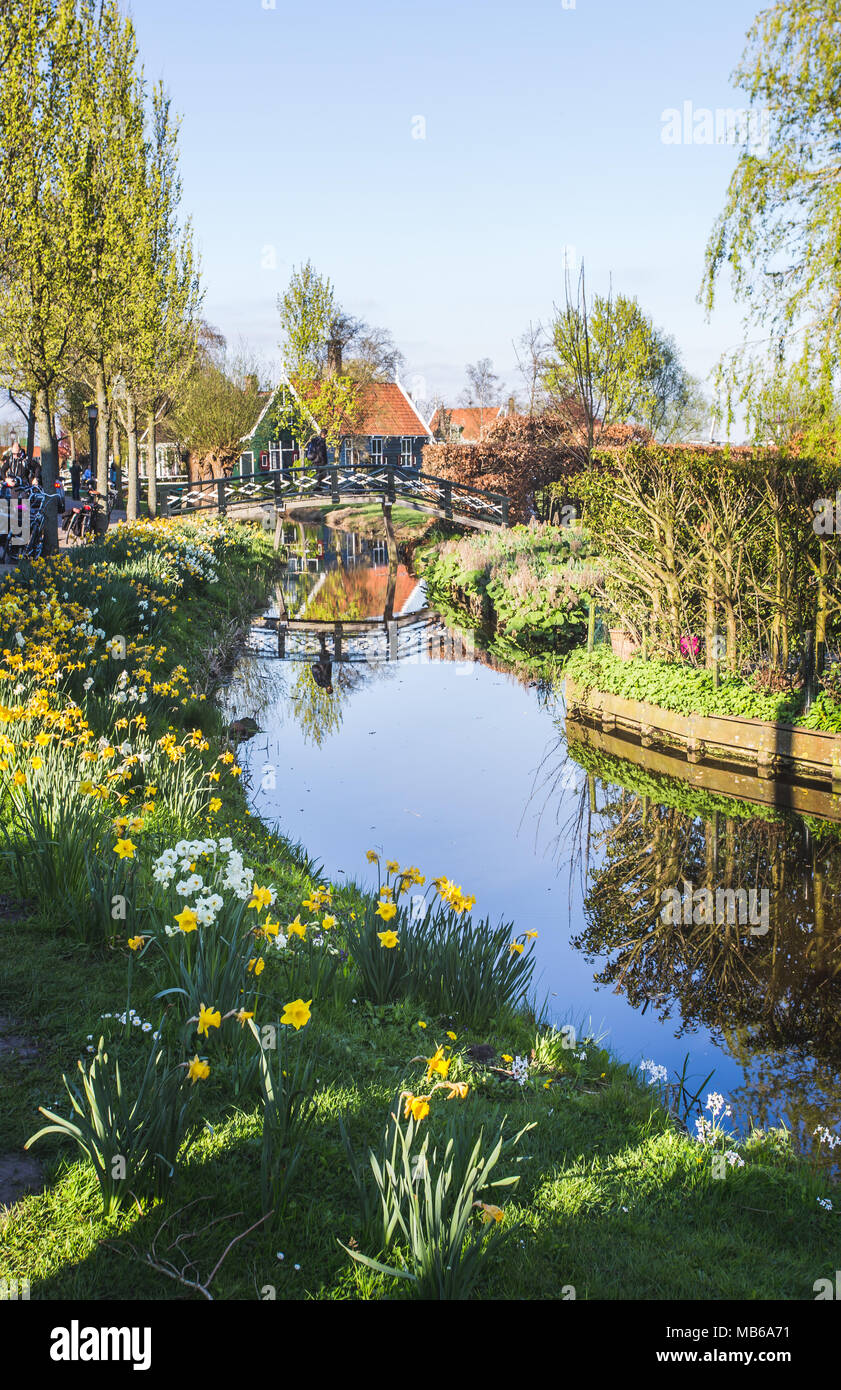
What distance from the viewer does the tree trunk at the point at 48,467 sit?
46.3 feet

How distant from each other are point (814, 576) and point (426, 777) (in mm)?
4721

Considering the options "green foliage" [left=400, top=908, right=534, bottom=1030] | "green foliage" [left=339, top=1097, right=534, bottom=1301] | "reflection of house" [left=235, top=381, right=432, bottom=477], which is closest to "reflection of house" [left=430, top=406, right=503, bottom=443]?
"reflection of house" [left=235, top=381, right=432, bottom=477]

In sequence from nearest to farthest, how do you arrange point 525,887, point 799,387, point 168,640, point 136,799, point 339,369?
point 136,799
point 525,887
point 799,387
point 168,640
point 339,369

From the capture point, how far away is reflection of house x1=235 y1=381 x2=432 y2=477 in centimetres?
5325

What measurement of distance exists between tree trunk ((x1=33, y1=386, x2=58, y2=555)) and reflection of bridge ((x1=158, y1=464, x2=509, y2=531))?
16.3m

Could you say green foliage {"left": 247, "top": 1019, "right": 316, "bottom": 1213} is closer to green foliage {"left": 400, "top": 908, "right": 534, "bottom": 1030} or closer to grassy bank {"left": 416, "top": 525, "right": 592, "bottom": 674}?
green foliage {"left": 400, "top": 908, "right": 534, "bottom": 1030}

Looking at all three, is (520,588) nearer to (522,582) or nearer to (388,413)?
(522,582)

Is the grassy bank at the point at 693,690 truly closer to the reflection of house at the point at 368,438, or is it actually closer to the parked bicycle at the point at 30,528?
the parked bicycle at the point at 30,528

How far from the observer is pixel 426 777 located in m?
11.1

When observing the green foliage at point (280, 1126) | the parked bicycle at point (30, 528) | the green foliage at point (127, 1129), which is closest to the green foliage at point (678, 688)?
the parked bicycle at point (30, 528)

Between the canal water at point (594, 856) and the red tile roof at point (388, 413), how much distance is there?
1596 inches

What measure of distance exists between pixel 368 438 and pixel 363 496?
2132 cm
